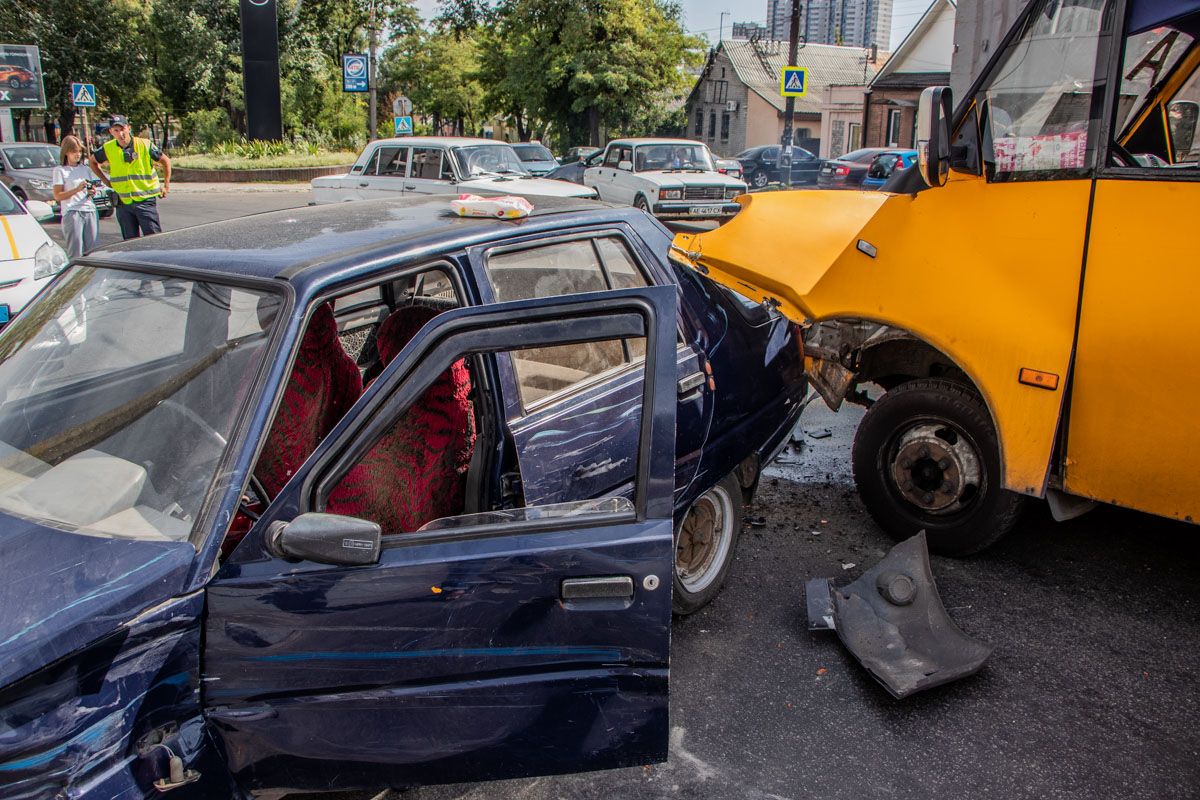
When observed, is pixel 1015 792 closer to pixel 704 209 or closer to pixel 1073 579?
pixel 1073 579

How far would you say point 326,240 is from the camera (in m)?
2.84

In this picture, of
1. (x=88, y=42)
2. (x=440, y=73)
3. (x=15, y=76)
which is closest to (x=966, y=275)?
(x=15, y=76)

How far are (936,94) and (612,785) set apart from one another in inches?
116

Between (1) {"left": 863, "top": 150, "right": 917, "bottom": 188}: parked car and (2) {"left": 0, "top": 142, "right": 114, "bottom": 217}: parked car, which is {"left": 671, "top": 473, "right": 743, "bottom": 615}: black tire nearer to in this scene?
(2) {"left": 0, "top": 142, "right": 114, "bottom": 217}: parked car

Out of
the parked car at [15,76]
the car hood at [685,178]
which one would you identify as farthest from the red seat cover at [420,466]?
the parked car at [15,76]

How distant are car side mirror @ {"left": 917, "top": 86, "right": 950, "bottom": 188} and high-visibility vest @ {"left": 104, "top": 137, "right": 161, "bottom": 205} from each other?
9.46 m

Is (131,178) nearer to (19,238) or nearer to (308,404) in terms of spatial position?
(19,238)

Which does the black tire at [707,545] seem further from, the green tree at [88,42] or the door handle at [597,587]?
the green tree at [88,42]

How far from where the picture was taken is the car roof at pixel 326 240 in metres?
2.61

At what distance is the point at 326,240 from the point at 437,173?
1267cm

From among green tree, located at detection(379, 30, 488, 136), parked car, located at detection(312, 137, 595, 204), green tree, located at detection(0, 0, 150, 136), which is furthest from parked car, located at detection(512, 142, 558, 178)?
green tree, located at detection(0, 0, 150, 136)

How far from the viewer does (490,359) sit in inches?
112

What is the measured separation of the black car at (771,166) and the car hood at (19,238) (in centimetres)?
2683

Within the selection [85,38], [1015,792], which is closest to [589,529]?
[1015,792]
